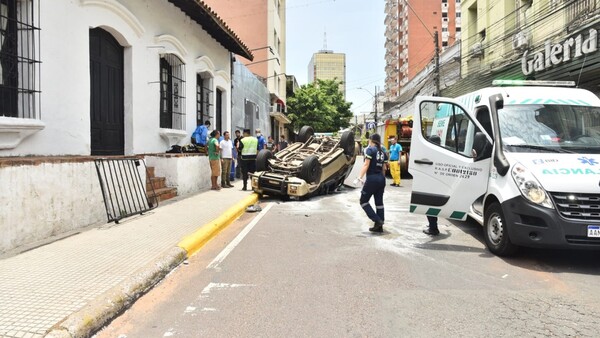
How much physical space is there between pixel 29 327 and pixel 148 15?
29.2 feet

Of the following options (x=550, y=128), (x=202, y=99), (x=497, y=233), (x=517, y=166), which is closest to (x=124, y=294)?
(x=497, y=233)

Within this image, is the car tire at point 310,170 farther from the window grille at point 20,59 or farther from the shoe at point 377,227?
the window grille at point 20,59

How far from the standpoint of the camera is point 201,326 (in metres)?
3.79

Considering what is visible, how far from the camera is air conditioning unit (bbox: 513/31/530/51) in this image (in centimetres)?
1897

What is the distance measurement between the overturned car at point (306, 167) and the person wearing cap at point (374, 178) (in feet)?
12.2

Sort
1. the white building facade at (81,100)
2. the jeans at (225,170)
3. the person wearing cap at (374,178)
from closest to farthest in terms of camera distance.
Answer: the white building facade at (81,100), the person wearing cap at (374,178), the jeans at (225,170)

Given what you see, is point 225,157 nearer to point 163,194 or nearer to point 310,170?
point 310,170

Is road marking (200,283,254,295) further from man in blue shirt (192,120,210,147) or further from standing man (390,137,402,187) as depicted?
standing man (390,137,402,187)

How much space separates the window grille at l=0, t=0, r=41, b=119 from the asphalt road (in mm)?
3595

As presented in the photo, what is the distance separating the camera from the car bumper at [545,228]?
16.9ft

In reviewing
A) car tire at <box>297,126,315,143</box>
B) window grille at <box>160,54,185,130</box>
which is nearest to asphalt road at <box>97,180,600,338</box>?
window grille at <box>160,54,185,130</box>

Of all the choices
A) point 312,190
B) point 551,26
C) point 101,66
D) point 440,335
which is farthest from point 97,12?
point 551,26

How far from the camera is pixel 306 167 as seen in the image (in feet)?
37.7

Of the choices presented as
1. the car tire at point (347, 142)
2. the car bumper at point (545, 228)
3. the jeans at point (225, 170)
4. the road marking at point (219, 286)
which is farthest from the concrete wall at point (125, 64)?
the car bumper at point (545, 228)
